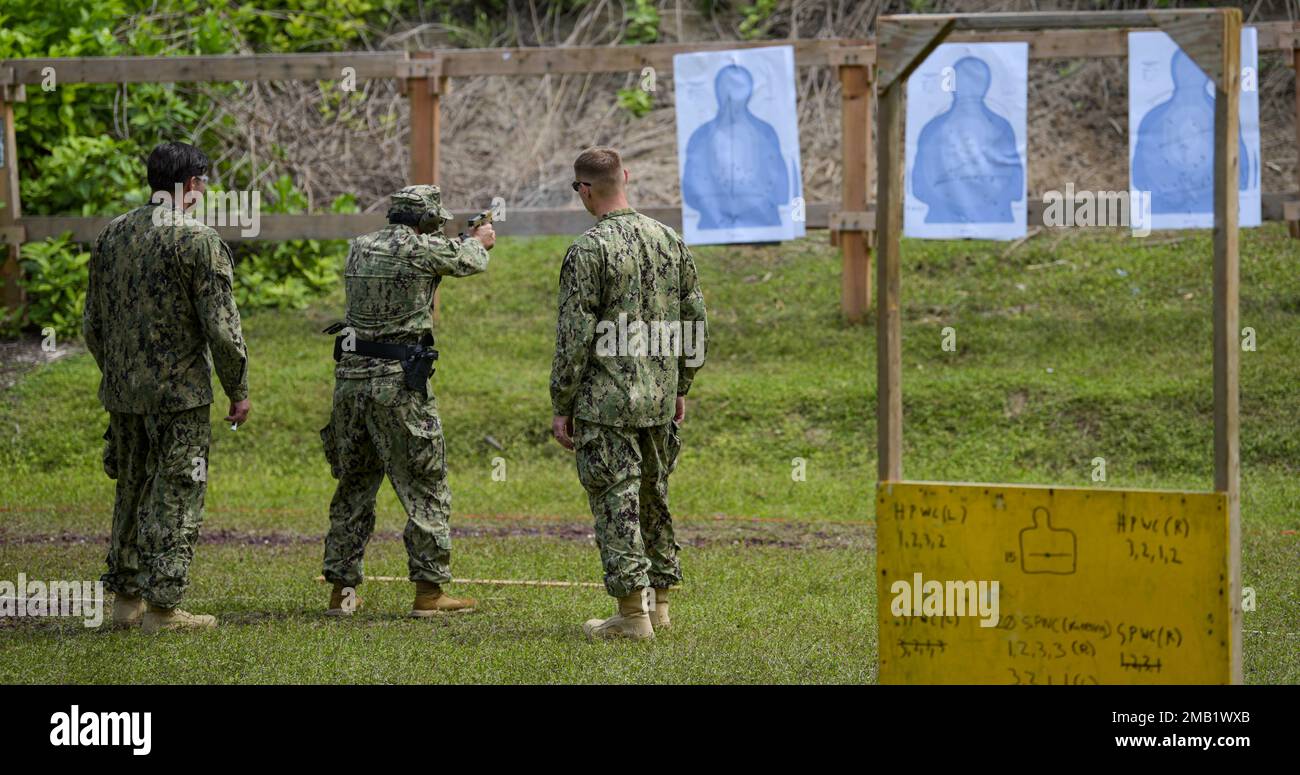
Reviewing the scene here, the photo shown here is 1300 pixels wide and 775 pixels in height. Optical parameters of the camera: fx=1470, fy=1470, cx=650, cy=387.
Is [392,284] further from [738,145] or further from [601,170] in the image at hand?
[738,145]

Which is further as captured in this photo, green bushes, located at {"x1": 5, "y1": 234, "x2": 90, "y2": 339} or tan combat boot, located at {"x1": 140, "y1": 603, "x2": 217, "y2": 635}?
green bushes, located at {"x1": 5, "y1": 234, "x2": 90, "y2": 339}

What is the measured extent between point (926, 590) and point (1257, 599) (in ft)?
10.7

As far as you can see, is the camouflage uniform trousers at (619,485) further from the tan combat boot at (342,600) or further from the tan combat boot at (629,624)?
the tan combat boot at (342,600)

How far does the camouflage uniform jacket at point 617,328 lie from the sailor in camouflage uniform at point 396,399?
0.74 meters

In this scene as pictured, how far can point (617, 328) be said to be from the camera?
6.29 meters

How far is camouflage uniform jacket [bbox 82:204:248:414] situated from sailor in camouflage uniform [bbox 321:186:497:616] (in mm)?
549

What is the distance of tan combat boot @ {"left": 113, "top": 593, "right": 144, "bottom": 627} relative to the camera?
22.1ft

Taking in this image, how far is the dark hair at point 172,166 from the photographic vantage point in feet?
21.3

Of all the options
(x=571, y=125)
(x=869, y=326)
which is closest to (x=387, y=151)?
(x=571, y=125)

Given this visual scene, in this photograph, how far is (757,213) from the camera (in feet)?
40.0

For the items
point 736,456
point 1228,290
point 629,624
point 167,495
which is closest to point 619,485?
point 629,624

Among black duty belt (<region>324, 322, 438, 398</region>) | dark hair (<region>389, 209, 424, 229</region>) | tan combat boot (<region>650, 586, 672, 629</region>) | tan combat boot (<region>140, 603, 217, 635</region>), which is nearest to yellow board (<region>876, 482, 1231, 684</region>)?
tan combat boot (<region>650, 586, 672, 629</region>)

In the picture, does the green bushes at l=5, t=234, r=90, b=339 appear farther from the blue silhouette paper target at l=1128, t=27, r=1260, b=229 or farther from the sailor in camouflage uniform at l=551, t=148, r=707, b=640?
the blue silhouette paper target at l=1128, t=27, r=1260, b=229

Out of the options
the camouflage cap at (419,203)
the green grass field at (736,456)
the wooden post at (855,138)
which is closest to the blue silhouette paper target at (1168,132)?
the green grass field at (736,456)
